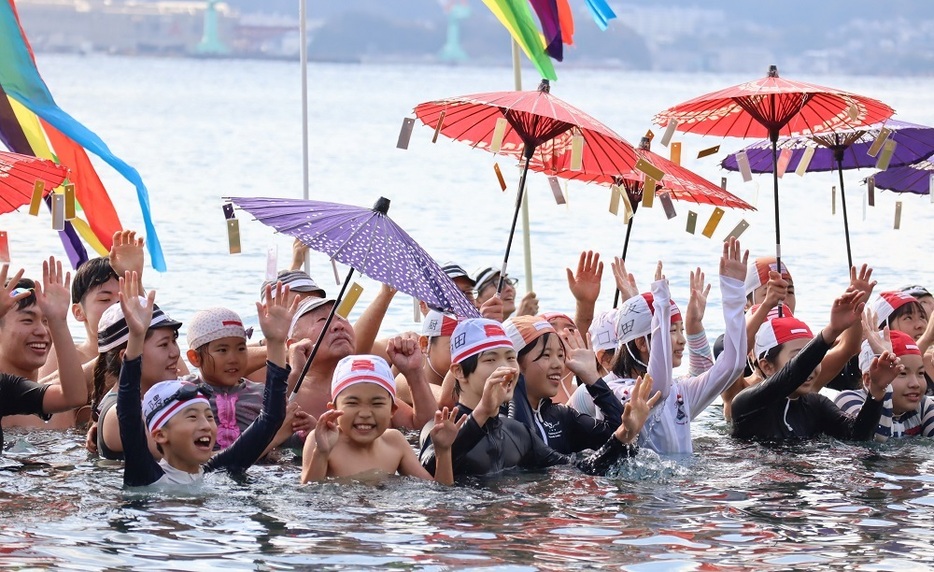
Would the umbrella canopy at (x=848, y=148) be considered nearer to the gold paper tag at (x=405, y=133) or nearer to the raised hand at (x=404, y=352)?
the gold paper tag at (x=405, y=133)

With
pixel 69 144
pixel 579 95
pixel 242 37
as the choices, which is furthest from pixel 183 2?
pixel 69 144

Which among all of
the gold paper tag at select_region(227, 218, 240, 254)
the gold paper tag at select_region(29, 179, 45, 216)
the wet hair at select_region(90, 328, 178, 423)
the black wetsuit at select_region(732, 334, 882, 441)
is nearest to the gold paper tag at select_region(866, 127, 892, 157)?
the black wetsuit at select_region(732, 334, 882, 441)

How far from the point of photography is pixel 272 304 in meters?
8.09

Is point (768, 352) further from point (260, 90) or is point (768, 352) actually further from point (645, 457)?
point (260, 90)

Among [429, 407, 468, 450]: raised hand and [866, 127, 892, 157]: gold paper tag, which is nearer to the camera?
[429, 407, 468, 450]: raised hand

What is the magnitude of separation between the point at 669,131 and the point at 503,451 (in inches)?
130

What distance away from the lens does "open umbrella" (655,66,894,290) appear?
A: 10805 millimetres

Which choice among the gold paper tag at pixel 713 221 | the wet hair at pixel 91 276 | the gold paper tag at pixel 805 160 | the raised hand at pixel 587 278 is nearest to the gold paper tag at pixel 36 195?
the wet hair at pixel 91 276

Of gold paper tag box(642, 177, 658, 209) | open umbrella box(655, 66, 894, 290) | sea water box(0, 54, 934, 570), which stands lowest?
sea water box(0, 54, 934, 570)

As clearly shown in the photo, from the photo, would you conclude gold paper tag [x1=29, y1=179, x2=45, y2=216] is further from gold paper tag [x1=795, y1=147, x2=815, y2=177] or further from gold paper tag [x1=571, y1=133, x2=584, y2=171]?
gold paper tag [x1=795, y1=147, x2=815, y2=177]

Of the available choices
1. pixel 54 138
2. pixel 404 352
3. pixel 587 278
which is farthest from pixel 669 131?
pixel 54 138

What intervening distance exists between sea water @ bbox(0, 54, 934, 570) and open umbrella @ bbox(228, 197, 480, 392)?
1126 mm

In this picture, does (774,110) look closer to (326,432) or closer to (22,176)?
(326,432)

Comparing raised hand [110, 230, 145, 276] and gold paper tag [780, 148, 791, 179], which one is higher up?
gold paper tag [780, 148, 791, 179]
